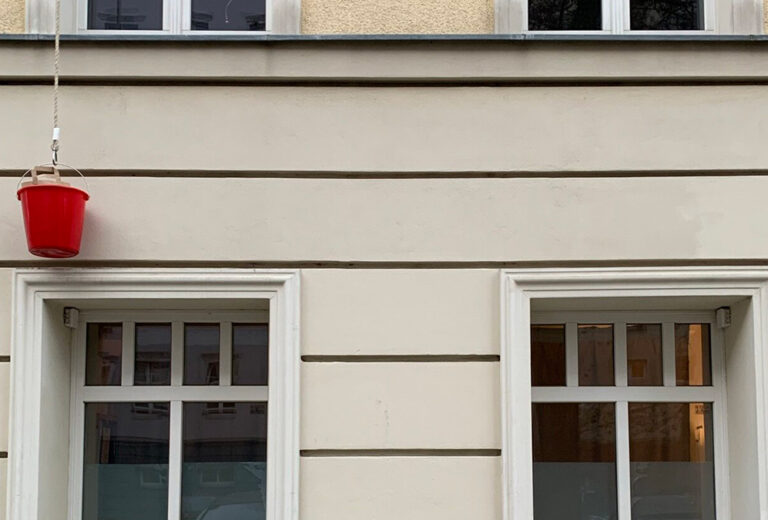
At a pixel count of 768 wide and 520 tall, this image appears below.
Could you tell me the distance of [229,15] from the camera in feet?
18.3

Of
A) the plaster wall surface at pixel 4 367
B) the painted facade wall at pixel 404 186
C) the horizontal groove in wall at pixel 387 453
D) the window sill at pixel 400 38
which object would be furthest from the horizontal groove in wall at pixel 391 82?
the horizontal groove in wall at pixel 387 453

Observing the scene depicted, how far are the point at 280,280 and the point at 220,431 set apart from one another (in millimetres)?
950

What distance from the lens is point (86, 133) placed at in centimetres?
520

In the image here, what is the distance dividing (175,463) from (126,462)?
271 millimetres

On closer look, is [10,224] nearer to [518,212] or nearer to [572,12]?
[518,212]

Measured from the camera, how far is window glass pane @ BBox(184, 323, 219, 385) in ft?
17.9

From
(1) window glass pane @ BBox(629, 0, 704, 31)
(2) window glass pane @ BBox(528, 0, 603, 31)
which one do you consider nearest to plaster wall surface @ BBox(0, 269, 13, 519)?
(2) window glass pane @ BBox(528, 0, 603, 31)

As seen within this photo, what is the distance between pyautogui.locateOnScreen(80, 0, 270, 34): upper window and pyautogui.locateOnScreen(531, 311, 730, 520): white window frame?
229 cm

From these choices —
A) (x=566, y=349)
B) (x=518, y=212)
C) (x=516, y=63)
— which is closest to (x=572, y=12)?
(x=516, y=63)

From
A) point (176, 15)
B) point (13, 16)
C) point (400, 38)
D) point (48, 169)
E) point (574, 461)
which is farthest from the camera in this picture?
point (176, 15)

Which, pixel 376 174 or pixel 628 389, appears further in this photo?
pixel 628 389

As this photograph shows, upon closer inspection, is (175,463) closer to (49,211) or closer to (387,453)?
(387,453)

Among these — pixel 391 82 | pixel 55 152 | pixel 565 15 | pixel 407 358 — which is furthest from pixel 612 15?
pixel 55 152

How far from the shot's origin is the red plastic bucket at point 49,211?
477 cm
